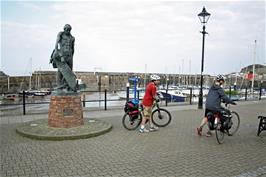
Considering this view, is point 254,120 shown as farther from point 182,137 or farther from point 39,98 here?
point 39,98

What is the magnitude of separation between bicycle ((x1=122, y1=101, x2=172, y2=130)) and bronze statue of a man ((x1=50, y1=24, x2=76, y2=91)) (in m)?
1.93

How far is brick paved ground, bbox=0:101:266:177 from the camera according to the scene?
4.95 m

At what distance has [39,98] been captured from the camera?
33.0 m

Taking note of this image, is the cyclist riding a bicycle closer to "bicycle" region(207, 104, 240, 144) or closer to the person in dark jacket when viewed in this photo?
the person in dark jacket

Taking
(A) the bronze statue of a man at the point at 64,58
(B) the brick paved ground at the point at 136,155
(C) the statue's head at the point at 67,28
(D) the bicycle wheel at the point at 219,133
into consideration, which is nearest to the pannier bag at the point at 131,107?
(B) the brick paved ground at the point at 136,155

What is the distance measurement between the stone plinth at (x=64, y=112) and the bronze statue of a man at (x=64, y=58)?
1.35ft

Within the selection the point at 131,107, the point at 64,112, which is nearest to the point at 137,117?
the point at 131,107

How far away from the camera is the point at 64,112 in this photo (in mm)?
8336

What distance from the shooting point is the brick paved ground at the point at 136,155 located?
495 centimetres

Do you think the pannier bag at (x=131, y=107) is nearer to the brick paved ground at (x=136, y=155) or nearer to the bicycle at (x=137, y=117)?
the bicycle at (x=137, y=117)

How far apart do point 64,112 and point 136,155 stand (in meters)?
3.37

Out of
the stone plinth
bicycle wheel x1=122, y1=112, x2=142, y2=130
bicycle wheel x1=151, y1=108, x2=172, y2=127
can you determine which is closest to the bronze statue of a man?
the stone plinth

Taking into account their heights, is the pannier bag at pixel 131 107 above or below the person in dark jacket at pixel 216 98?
below

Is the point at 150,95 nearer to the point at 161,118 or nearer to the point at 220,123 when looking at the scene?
the point at 161,118
